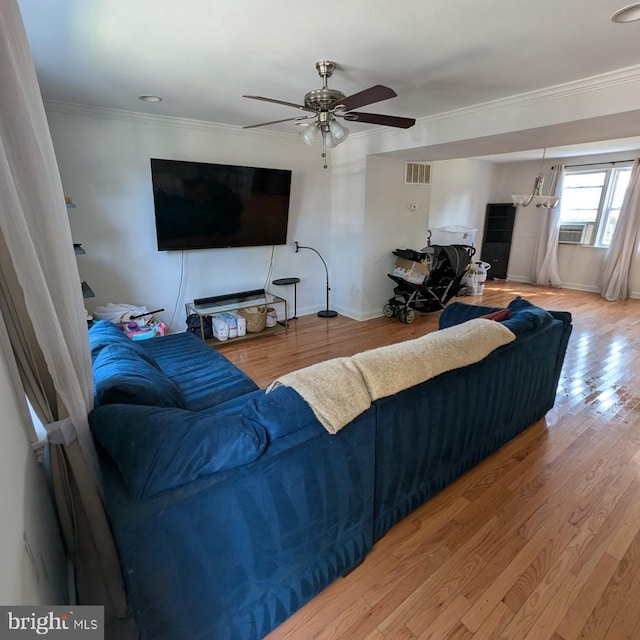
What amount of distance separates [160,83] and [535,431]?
3.63m

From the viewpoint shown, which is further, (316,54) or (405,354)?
(316,54)

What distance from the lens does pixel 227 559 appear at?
1.11 metres

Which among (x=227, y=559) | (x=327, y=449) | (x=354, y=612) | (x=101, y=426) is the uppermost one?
(x=101, y=426)

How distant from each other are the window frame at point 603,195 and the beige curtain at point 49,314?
7691mm

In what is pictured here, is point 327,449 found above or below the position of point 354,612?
above

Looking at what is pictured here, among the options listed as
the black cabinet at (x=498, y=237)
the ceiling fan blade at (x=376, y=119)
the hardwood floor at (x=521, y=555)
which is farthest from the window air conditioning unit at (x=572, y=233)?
the ceiling fan blade at (x=376, y=119)

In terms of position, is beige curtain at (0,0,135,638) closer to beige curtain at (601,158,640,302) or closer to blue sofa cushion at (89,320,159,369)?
blue sofa cushion at (89,320,159,369)

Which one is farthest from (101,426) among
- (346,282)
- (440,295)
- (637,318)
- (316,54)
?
(637,318)

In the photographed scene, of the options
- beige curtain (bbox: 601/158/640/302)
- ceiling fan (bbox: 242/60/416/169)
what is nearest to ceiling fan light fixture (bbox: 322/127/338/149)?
ceiling fan (bbox: 242/60/416/169)

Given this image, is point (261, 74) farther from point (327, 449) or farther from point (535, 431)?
point (535, 431)

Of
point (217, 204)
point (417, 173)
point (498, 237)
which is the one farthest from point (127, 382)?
point (498, 237)

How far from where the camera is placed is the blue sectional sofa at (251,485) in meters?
1.00

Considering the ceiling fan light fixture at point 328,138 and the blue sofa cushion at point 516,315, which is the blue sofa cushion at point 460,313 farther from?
the ceiling fan light fixture at point 328,138

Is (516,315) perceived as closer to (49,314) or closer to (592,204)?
(49,314)
